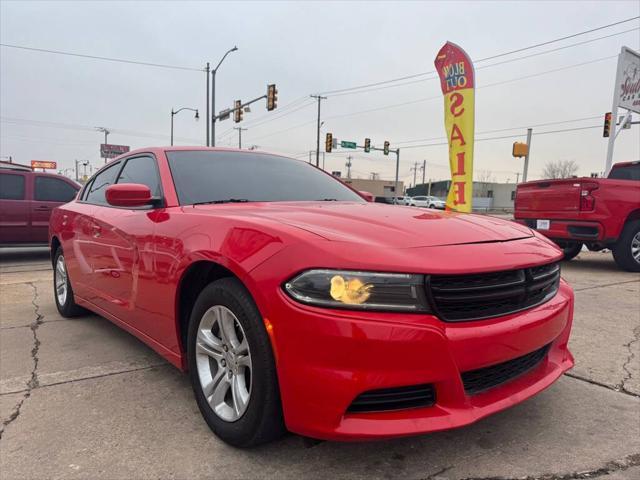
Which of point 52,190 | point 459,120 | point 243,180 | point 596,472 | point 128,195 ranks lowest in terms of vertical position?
point 596,472

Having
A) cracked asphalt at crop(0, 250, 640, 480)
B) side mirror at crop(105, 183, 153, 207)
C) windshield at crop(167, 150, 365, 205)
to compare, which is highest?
windshield at crop(167, 150, 365, 205)

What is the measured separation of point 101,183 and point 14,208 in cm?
542

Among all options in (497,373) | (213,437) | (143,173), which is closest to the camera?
(497,373)

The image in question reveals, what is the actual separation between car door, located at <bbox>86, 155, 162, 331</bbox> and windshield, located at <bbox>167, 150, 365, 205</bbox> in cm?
20

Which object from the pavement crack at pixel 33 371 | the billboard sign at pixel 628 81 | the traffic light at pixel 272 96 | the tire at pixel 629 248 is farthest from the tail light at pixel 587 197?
the traffic light at pixel 272 96

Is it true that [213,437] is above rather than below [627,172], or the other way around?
below

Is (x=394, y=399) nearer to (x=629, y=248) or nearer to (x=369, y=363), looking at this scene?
(x=369, y=363)

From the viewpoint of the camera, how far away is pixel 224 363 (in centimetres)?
214

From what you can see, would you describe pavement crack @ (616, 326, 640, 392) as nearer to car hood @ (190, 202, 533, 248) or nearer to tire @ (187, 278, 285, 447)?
car hood @ (190, 202, 533, 248)

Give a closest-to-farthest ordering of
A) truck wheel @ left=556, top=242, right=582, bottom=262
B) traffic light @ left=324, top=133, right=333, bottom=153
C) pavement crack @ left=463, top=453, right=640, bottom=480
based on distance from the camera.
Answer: pavement crack @ left=463, top=453, right=640, bottom=480 → truck wheel @ left=556, top=242, right=582, bottom=262 → traffic light @ left=324, top=133, right=333, bottom=153

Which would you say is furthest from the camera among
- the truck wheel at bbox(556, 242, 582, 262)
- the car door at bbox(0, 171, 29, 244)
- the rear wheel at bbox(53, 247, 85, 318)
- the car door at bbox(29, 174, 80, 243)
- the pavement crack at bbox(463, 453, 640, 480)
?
the car door at bbox(29, 174, 80, 243)

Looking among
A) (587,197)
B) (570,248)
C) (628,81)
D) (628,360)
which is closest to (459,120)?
(570,248)

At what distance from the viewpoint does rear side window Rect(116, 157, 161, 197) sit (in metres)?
2.98

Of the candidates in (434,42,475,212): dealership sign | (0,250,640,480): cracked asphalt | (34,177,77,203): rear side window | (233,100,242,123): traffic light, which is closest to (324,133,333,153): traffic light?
(233,100,242,123): traffic light
